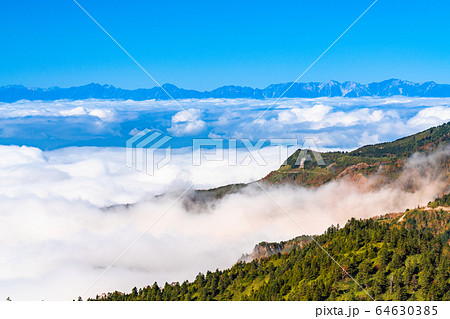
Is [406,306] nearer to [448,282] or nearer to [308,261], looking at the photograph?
[448,282]

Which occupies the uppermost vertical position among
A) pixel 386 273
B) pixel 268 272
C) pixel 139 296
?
pixel 386 273

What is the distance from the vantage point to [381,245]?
5468 inches

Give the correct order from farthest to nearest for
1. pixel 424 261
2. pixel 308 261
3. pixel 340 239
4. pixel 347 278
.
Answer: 1. pixel 340 239
2. pixel 308 261
3. pixel 347 278
4. pixel 424 261

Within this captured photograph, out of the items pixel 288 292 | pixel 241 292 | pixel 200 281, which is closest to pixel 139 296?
pixel 200 281

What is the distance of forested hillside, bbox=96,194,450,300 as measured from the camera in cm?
10419

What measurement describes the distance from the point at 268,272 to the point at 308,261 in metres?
33.2

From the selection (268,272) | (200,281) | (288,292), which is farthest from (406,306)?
(200,281)

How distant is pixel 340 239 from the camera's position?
162 metres

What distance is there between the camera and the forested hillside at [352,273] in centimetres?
10419

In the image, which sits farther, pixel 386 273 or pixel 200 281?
pixel 200 281

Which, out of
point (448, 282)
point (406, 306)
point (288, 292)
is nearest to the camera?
point (406, 306)

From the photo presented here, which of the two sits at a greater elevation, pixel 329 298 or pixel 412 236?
pixel 412 236

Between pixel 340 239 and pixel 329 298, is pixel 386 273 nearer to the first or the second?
pixel 329 298

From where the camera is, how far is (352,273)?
406 ft
